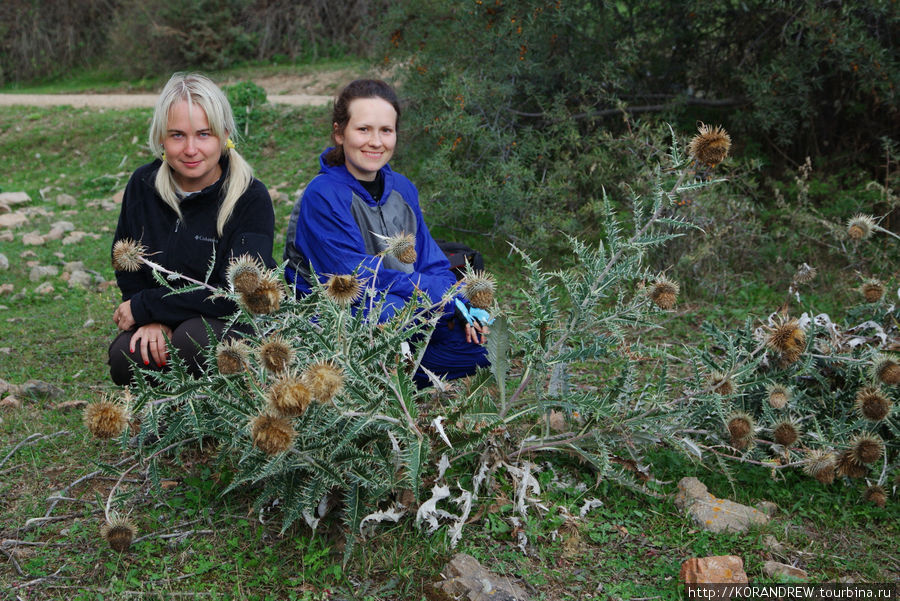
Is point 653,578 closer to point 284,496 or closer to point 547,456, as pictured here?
point 547,456

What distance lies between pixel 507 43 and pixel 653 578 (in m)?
4.47

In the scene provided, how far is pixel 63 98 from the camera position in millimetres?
13961

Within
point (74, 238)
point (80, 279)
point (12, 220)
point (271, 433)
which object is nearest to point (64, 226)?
point (74, 238)

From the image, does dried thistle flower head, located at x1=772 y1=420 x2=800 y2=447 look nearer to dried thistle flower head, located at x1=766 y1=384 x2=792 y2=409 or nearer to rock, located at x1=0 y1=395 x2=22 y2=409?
dried thistle flower head, located at x1=766 y1=384 x2=792 y2=409

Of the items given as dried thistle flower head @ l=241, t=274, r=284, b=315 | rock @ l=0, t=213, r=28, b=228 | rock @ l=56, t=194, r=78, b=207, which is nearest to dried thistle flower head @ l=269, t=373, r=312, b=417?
dried thistle flower head @ l=241, t=274, r=284, b=315

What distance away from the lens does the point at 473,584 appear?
240 centimetres

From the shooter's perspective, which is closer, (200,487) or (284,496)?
(284,496)

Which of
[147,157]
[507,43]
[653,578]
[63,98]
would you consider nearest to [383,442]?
[653,578]

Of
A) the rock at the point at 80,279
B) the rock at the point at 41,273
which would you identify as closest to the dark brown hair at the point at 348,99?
the rock at the point at 80,279

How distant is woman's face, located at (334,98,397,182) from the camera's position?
3.62 m

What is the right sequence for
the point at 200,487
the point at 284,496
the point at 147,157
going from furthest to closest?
the point at 147,157, the point at 200,487, the point at 284,496

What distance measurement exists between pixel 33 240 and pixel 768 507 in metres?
6.65

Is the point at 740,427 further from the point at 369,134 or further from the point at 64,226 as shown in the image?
the point at 64,226

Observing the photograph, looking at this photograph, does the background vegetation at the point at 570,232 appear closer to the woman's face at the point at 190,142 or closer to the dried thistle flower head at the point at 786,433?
the dried thistle flower head at the point at 786,433
